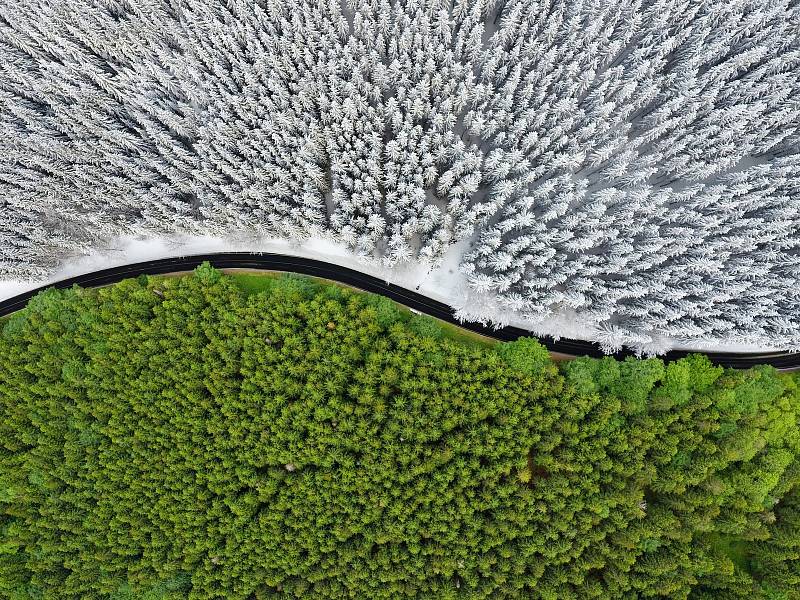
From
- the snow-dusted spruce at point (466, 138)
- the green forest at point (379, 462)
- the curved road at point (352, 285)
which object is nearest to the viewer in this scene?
the snow-dusted spruce at point (466, 138)

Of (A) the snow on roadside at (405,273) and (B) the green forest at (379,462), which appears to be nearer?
(B) the green forest at (379,462)

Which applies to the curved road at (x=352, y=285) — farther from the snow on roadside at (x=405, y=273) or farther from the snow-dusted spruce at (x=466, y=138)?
the snow-dusted spruce at (x=466, y=138)

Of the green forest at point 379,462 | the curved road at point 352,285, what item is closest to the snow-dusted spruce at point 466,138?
the curved road at point 352,285

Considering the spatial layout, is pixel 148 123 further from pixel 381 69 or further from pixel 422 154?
pixel 422 154

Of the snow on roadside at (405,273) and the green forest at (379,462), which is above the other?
the snow on roadside at (405,273)

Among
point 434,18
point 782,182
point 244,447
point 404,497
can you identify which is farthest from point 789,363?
point 244,447

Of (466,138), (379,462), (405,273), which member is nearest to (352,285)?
(405,273)

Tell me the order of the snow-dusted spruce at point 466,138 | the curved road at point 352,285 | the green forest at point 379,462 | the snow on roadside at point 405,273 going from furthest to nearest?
the curved road at point 352,285 → the snow on roadside at point 405,273 → the green forest at point 379,462 → the snow-dusted spruce at point 466,138
